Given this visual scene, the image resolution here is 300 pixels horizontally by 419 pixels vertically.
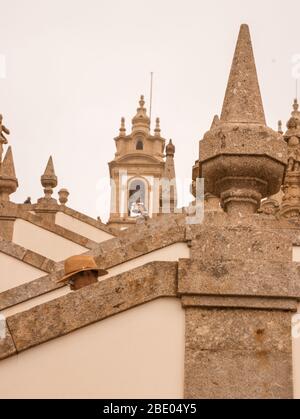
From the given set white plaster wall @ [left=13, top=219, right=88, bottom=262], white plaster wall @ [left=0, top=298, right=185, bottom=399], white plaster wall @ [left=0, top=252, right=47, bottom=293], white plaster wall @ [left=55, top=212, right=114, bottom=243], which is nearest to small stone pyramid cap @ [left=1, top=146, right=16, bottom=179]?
white plaster wall @ [left=55, top=212, right=114, bottom=243]

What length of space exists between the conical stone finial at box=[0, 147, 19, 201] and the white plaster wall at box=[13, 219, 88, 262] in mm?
2775

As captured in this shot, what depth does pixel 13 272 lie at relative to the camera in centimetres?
1301

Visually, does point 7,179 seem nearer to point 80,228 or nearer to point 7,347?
point 80,228

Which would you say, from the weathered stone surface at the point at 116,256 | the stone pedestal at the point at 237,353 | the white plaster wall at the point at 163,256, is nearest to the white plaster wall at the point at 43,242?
the weathered stone surface at the point at 116,256

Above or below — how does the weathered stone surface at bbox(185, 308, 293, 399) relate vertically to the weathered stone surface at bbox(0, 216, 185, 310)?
below

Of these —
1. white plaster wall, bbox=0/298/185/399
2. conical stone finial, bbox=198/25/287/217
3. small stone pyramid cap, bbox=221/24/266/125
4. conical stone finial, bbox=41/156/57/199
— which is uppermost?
conical stone finial, bbox=41/156/57/199

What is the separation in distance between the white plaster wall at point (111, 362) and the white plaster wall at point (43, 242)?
11614mm

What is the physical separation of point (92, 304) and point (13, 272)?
7.28m

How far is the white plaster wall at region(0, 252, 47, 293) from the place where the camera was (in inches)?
510

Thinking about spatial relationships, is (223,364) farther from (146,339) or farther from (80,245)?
(80,245)

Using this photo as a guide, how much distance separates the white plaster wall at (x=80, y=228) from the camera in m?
22.3

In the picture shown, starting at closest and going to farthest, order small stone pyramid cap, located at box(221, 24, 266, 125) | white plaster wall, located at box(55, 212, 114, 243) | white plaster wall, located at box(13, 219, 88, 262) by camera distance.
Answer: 1. small stone pyramid cap, located at box(221, 24, 266, 125)
2. white plaster wall, located at box(13, 219, 88, 262)
3. white plaster wall, located at box(55, 212, 114, 243)

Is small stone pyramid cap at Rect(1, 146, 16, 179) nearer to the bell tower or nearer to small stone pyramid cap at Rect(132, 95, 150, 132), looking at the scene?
the bell tower
